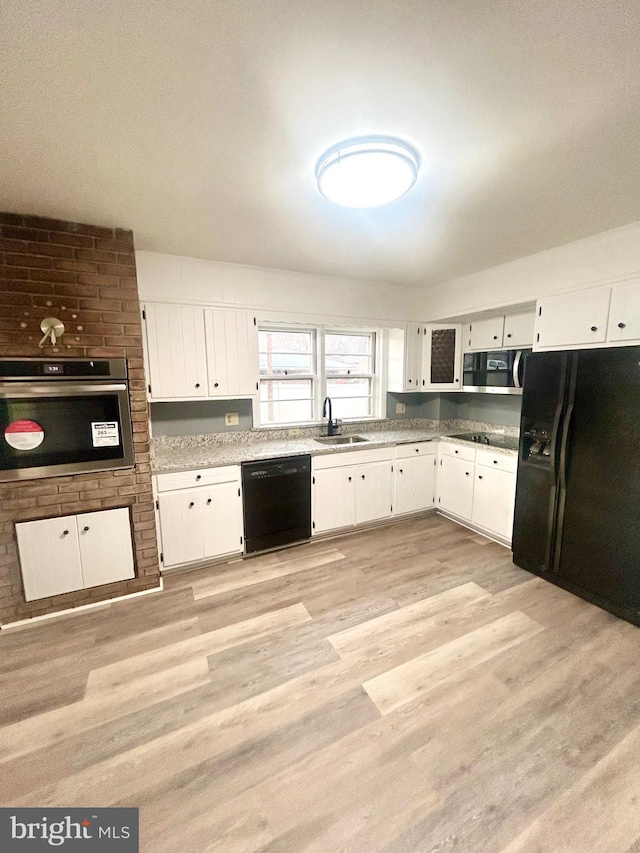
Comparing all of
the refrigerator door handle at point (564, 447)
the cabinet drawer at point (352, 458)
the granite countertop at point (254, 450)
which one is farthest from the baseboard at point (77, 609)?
the refrigerator door handle at point (564, 447)

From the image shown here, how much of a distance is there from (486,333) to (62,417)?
3.64 meters

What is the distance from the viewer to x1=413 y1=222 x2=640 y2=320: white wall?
224cm

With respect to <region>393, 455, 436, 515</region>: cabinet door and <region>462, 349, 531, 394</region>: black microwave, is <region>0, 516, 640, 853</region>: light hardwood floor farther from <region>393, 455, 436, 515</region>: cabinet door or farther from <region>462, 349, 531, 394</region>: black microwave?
<region>462, 349, 531, 394</region>: black microwave

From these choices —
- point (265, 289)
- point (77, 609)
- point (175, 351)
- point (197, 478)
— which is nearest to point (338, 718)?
point (197, 478)

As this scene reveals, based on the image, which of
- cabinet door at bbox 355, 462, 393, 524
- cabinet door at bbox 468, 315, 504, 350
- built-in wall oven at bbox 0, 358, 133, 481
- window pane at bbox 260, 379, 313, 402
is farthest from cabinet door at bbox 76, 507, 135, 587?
cabinet door at bbox 468, 315, 504, 350

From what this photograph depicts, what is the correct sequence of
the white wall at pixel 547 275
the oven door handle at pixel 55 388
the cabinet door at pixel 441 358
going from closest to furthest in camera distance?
the oven door handle at pixel 55 388
the white wall at pixel 547 275
the cabinet door at pixel 441 358

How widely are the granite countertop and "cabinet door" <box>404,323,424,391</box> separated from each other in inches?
22.5

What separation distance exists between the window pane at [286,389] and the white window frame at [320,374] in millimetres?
45

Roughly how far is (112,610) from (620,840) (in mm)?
2705

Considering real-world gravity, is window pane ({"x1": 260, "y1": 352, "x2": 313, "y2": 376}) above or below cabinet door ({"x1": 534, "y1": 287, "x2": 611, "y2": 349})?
below

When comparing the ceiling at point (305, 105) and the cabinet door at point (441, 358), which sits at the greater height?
the ceiling at point (305, 105)

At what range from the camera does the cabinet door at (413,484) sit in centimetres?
357

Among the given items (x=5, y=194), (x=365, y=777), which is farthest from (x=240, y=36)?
(x=365, y=777)

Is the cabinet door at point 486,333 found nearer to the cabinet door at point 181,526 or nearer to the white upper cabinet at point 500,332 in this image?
the white upper cabinet at point 500,332
